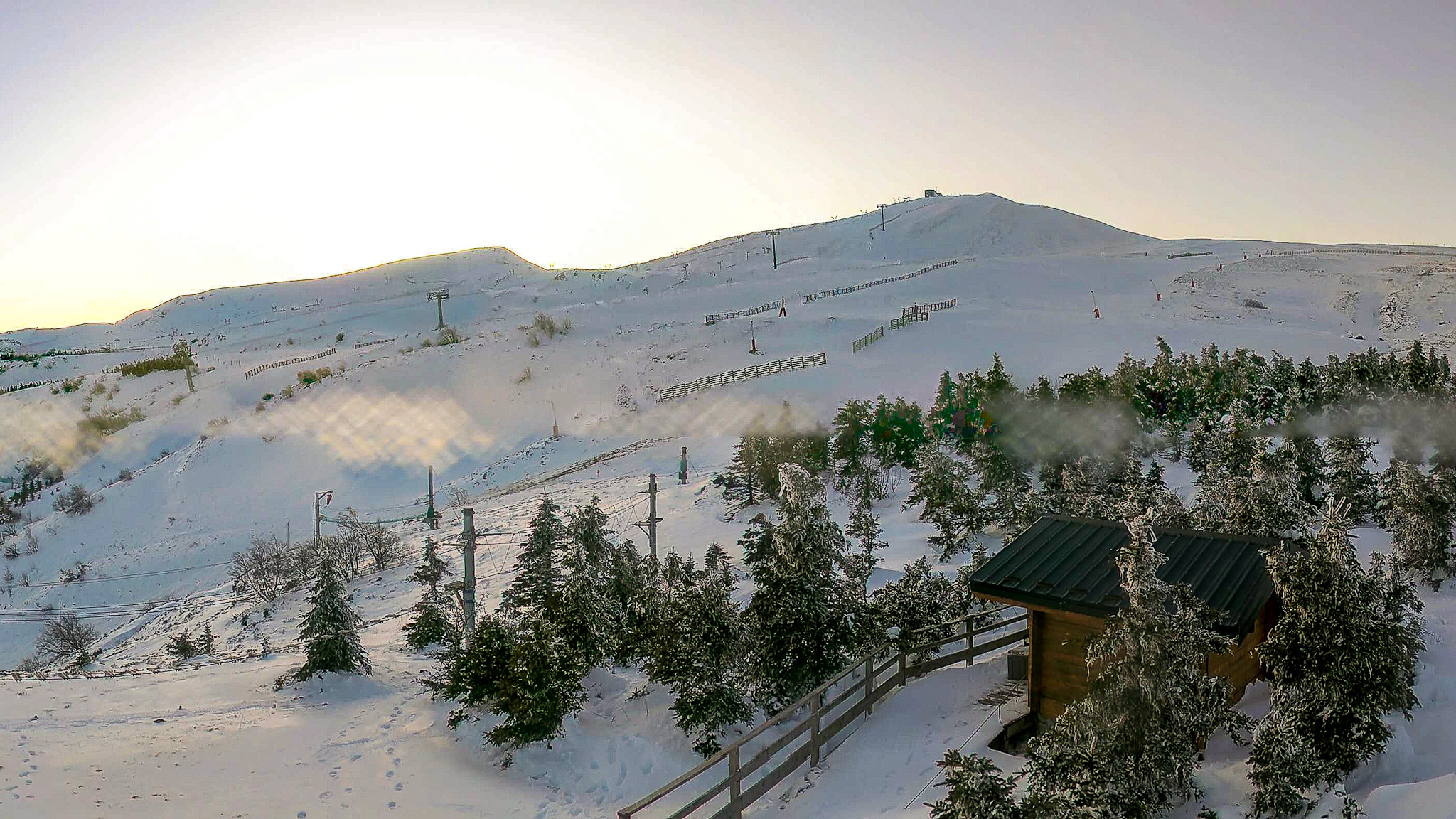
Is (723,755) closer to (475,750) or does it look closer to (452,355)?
(475,750)

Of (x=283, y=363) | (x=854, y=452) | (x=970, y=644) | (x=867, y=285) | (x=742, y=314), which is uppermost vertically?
(x=867, y=285)

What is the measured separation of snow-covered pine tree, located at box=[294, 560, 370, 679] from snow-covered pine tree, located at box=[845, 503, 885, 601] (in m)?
9.61

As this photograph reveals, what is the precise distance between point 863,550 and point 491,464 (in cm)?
3360

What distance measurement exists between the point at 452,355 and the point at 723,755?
207 feet

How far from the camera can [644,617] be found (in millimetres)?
14234

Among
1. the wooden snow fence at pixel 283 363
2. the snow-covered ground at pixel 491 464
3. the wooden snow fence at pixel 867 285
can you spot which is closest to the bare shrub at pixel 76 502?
the snow-covered ground at pixel 491 464

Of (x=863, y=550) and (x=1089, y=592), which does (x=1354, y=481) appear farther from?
(x=1089, y=592)

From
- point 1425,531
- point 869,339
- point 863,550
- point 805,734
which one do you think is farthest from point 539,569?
point 869,339

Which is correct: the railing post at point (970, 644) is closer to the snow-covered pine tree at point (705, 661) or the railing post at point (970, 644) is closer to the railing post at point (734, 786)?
the snow-covered pine tree at point (705, 661)

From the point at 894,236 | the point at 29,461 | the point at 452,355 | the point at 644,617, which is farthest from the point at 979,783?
the point at 894,236

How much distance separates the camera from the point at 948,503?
21859 mm

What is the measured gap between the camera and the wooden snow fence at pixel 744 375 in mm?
51594

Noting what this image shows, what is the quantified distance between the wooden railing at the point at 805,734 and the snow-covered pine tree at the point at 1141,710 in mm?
3418

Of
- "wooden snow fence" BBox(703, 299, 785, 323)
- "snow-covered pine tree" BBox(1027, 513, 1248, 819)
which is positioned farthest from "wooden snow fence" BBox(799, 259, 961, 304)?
"snow-covered pine tree" BBox(1027, 513, 1248, 819)
